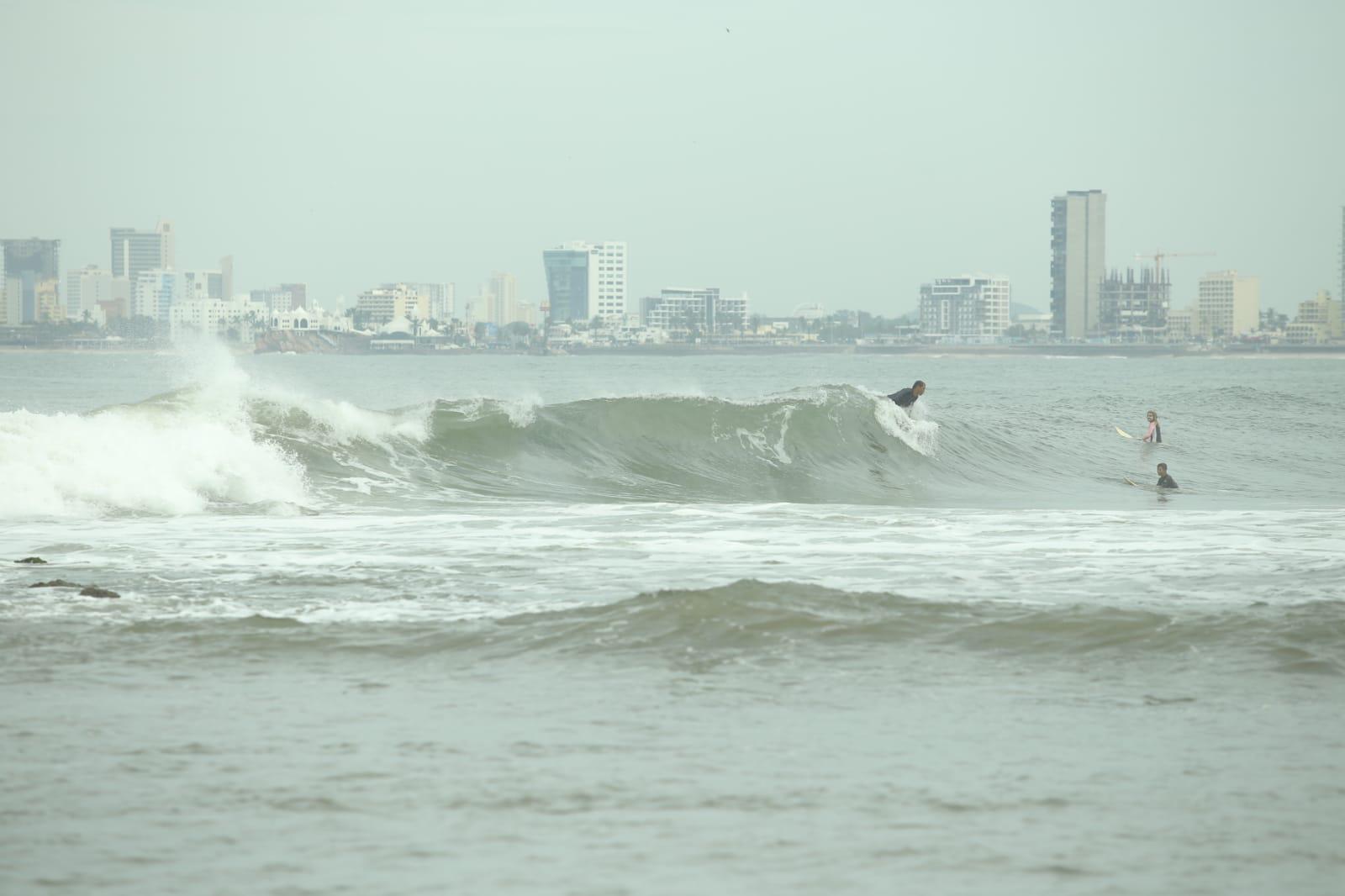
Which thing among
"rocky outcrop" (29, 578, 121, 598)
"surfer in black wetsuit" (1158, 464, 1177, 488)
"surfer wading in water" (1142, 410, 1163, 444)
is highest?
"surfer wading in water" (1142, 410, 1163, 444)

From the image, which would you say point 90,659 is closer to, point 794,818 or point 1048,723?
point 794,818

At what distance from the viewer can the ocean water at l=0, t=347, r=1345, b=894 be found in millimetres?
4613

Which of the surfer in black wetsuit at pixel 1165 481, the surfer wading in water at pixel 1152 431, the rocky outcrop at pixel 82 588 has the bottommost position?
the surfer in black wetsuit at pixel 1165 481

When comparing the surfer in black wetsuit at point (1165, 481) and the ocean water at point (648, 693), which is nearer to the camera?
the ocean water at point (648, 693)

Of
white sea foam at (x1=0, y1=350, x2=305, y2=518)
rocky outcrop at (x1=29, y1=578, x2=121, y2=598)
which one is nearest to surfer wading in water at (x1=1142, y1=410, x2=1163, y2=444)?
white sea foam at (x1=0, y1=350, x2=305, y2=518)

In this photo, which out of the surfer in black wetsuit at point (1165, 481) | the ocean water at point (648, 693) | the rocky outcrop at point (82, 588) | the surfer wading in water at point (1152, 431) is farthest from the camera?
the surfer wading in water at point (1152, 431)

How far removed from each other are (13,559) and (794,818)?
836 cm

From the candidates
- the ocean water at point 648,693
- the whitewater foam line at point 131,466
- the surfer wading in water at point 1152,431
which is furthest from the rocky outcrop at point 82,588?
the surfer wading in water at point 1152,431

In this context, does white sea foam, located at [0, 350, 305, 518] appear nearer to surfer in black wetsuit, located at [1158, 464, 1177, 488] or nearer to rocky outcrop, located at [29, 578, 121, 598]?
rocky outcrop, located at [29, 578, 121, 598]

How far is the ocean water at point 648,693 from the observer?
4.61 meters

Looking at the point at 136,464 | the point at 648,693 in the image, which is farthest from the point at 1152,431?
the point at 648,693

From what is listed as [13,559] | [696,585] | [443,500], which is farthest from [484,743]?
[443,500]

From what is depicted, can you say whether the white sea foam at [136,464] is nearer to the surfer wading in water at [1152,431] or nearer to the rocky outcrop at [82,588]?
the rocky outcrop at [82,588]

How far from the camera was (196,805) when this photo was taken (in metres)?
5.04
